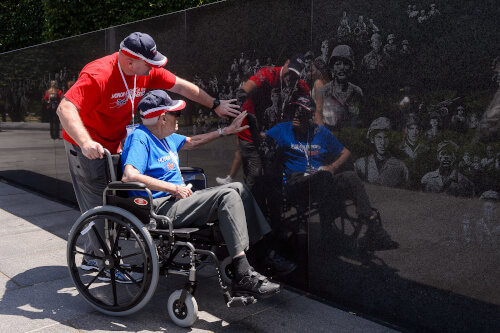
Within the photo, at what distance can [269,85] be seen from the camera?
12.1ft

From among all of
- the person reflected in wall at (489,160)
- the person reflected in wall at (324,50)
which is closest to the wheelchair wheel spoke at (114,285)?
the person reflected in wall at (324,50)

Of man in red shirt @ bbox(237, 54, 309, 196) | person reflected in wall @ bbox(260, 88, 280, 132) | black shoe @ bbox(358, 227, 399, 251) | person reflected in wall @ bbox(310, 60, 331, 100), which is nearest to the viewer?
black shoe @ bbox(358, 227, 399, 251)

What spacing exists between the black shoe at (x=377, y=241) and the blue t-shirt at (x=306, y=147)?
0.56m

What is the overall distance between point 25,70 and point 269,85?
5570 mm

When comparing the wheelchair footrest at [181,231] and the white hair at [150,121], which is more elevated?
the white hair at [150,121]

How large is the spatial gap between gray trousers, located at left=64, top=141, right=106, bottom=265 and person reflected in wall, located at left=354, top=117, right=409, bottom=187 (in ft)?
6.33

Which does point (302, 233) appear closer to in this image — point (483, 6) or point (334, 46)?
point (334, 46)

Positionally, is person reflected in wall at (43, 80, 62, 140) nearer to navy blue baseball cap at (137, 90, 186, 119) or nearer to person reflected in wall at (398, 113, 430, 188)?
Answer: navy blue baseball cap at (137, 90, 186, 119)

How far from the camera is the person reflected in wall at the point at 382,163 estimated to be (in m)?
3.00

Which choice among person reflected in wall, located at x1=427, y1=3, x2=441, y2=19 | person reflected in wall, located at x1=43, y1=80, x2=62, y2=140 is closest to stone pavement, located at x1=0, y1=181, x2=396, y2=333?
person reflected in wall, located at x1=427, y1=3, x2=441, y2=19

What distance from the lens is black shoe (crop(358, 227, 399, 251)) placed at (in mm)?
3084

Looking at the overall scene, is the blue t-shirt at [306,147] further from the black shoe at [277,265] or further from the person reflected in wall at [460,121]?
the person reflected in wall at [460,121]

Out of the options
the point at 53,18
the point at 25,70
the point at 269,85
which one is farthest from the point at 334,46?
the point at 53,18

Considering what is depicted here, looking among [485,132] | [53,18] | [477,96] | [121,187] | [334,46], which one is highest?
[53,18]
